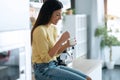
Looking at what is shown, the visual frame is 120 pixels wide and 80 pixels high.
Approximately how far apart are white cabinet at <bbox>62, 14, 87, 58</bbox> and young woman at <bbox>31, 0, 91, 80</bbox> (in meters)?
3.14

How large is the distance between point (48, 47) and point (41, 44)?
0.18 ft

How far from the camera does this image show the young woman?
1.58 m

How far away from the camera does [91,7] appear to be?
→ 5.98 m

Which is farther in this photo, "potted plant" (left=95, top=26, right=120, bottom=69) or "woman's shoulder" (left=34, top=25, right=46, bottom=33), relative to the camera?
"potted plant" (left=95, top=26, right=120, bottom=69)

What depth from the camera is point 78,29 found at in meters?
5.40

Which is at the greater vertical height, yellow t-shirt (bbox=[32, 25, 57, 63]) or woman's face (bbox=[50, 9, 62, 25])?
woman's face (bbox=[50, 9, 62, 25])

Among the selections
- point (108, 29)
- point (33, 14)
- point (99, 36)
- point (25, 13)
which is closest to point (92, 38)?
point (99, 36)

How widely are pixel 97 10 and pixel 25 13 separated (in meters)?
5.21

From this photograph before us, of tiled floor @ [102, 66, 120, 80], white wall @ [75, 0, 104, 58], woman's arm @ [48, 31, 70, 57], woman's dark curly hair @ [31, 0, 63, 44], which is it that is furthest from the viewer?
white wall @ [75, 0, 104, 58]

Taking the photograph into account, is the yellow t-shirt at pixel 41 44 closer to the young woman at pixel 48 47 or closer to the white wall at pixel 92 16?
the young woman at pixel 48 47

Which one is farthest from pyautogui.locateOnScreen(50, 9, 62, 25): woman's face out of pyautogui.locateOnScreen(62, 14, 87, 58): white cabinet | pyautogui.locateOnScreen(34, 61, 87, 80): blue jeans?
pyautogui.locateOnScreen(62, 14, 87, 58): white cabinet

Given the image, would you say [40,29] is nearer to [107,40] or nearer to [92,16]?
[92,16]

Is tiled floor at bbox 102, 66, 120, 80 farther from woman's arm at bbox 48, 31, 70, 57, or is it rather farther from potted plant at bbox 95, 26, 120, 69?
woman's arm at bbox 48, 31, 70, 57

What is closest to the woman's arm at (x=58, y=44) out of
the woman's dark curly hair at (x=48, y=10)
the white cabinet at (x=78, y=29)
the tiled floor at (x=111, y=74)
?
the woman's dark curly hair at (x=48, y=10)
